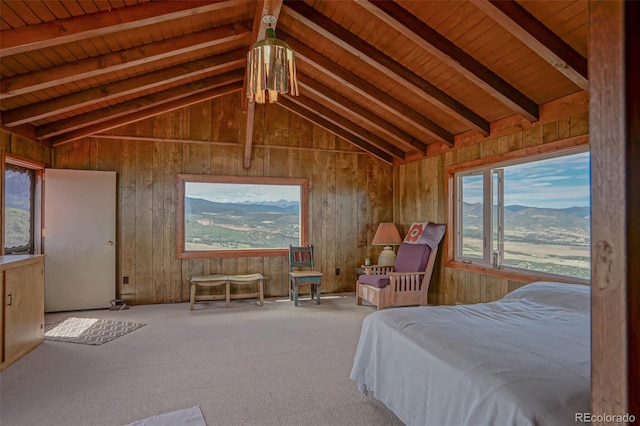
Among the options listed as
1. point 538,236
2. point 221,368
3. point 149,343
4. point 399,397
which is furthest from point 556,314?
point 149,343

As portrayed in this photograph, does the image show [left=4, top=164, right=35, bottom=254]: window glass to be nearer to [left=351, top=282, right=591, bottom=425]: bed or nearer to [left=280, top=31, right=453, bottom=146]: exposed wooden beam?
[left=280, top=31, right=453, bottom=146]: exposed wooden beam

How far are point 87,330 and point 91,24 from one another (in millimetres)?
3204

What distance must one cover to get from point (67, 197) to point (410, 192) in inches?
205

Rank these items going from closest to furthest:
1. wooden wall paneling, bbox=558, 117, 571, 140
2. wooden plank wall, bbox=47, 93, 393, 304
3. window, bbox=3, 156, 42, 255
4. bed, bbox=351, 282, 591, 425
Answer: bed, bbox=351, 282, 591, 425 < wooden wall paneling, bbox=558, 117, 571, 140 < window, bbox=3, 156, 42, 255 < wooden plank wall, bbox=47, 93, 393, 304

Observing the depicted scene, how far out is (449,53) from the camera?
3.32 m

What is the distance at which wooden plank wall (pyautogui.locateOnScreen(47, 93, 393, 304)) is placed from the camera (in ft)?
17.7

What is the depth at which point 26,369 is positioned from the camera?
9.89 ft

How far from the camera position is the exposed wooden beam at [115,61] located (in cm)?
337

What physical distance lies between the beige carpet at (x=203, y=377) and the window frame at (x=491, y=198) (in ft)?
5.74

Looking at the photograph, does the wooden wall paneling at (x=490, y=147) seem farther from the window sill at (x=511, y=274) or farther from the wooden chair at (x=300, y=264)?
the wooden chair at (x=300, y=264)

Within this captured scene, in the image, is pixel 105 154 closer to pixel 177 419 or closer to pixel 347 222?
pixel 347 222

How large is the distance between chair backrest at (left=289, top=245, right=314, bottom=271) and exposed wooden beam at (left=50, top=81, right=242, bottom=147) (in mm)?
2663

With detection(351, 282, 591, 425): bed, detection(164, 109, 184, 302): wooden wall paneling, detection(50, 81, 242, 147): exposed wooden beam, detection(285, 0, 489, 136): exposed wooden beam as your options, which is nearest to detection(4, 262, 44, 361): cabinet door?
detection(164, 109, 184, 302): wooden wall paneling

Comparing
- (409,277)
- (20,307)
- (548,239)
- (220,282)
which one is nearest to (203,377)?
(20,307)
